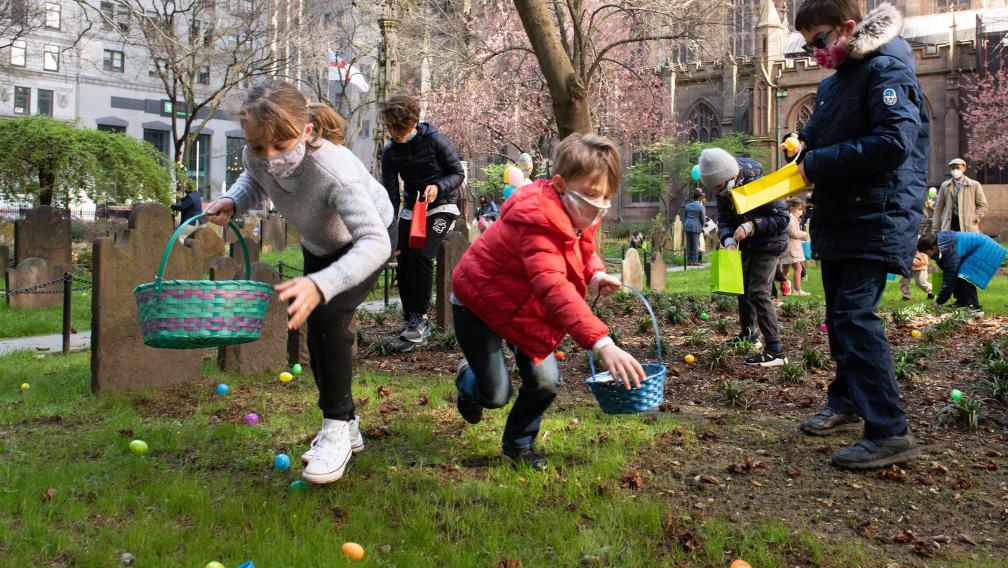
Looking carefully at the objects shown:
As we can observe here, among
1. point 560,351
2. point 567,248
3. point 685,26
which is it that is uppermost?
point 685,26

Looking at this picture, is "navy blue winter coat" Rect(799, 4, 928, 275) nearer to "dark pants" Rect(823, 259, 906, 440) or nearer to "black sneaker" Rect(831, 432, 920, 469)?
"dark pants" Rect(823, 259, 906, 440)

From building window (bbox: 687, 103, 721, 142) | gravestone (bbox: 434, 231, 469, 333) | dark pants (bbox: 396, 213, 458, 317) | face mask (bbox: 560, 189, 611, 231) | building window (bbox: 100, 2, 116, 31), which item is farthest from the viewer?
building window (bbox: 687, 103, 721, 142)

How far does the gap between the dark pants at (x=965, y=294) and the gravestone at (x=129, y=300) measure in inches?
327

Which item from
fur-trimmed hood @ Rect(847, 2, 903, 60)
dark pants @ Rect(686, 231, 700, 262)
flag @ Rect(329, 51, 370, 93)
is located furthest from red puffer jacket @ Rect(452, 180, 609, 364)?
flag @ Rect(329, 51, 370, 93)

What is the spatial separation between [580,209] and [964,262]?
25.3 feet

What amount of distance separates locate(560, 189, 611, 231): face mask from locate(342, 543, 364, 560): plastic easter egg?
147cm

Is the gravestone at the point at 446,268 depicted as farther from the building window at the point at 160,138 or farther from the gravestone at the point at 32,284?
the building window at the point at 160,138

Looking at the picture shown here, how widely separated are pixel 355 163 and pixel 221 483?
1501 millimetres

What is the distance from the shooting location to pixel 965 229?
13.0m

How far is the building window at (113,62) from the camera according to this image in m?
50.5

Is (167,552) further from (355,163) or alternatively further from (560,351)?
(560,351)

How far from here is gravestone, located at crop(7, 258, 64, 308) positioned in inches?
418

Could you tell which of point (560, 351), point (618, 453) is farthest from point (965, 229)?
point (618, 453)

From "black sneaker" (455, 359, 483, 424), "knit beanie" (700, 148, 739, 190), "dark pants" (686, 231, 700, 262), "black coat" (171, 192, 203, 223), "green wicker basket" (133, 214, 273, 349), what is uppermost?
"black coat" (171, 192, 203, 223)
